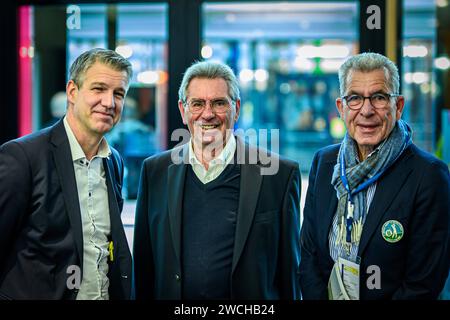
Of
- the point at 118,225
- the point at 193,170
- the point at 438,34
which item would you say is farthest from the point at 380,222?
the point at 438,34

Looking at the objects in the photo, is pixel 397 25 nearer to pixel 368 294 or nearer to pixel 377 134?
pixel 377 134

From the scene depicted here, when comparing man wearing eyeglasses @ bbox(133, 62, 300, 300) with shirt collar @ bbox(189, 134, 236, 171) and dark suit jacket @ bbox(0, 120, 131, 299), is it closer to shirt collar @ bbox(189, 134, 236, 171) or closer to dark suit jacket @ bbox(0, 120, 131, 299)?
shirt collar @ bbox(189, 134, 236, 171)

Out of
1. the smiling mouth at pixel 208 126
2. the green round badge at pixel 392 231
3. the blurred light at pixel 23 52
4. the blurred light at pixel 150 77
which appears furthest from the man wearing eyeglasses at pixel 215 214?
the blurred light at pixel 150 77

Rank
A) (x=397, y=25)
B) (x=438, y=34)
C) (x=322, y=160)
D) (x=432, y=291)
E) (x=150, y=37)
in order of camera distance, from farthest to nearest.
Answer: (x=150, y=37), (x=438, y=34), (x=397, y=25), (x=322, y=160), (x=432, y=291)

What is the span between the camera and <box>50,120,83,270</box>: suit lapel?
2.07 metres

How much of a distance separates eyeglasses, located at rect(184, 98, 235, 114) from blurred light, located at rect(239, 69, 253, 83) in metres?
6.94

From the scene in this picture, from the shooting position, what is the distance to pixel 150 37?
7484mm

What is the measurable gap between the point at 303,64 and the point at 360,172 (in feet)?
24.3

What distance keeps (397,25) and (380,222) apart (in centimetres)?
168

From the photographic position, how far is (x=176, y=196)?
89.3 inches

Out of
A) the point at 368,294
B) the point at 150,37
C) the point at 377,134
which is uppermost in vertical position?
the point at 150,37

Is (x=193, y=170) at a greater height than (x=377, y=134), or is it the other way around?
(x=377, y=134)

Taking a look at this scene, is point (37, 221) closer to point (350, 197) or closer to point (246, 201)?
point (246, 201)

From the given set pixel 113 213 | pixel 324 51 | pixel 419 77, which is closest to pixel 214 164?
pixel 113 213
